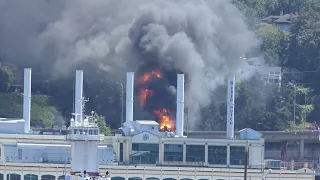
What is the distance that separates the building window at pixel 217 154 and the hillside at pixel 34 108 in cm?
1790

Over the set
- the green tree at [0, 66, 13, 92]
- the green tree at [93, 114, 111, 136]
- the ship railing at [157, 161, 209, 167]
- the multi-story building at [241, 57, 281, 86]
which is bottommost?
the ship railing at [157, 161, 209, 167]

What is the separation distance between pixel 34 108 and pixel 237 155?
22.6 m

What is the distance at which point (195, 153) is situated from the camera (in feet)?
419

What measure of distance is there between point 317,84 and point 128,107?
2869 cm

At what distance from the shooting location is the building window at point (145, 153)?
127250 millimetres

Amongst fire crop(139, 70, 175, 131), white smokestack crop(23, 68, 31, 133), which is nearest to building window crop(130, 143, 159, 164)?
white smokestack crop(23, 68, 31, 133)

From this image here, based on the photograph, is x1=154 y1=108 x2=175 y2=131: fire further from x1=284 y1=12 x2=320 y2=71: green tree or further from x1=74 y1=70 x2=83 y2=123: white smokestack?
x1=284 y1=12 x2=320 y2=71: green tree

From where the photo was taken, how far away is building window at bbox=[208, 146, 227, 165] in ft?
419

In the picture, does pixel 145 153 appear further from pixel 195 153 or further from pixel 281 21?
pixel 281 21

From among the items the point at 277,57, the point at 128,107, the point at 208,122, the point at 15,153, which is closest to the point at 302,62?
the point at 277,57

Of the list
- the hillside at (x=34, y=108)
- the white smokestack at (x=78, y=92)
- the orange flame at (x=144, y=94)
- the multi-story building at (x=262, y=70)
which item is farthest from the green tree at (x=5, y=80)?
the multi-story building at (x=262, y=70)

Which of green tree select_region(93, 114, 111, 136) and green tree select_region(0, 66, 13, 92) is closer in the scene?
green tree select_region(93, 114, 111, 136)

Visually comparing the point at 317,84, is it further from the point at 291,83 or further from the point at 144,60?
the point at 144,60

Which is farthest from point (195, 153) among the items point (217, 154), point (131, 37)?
point (131, 37)
